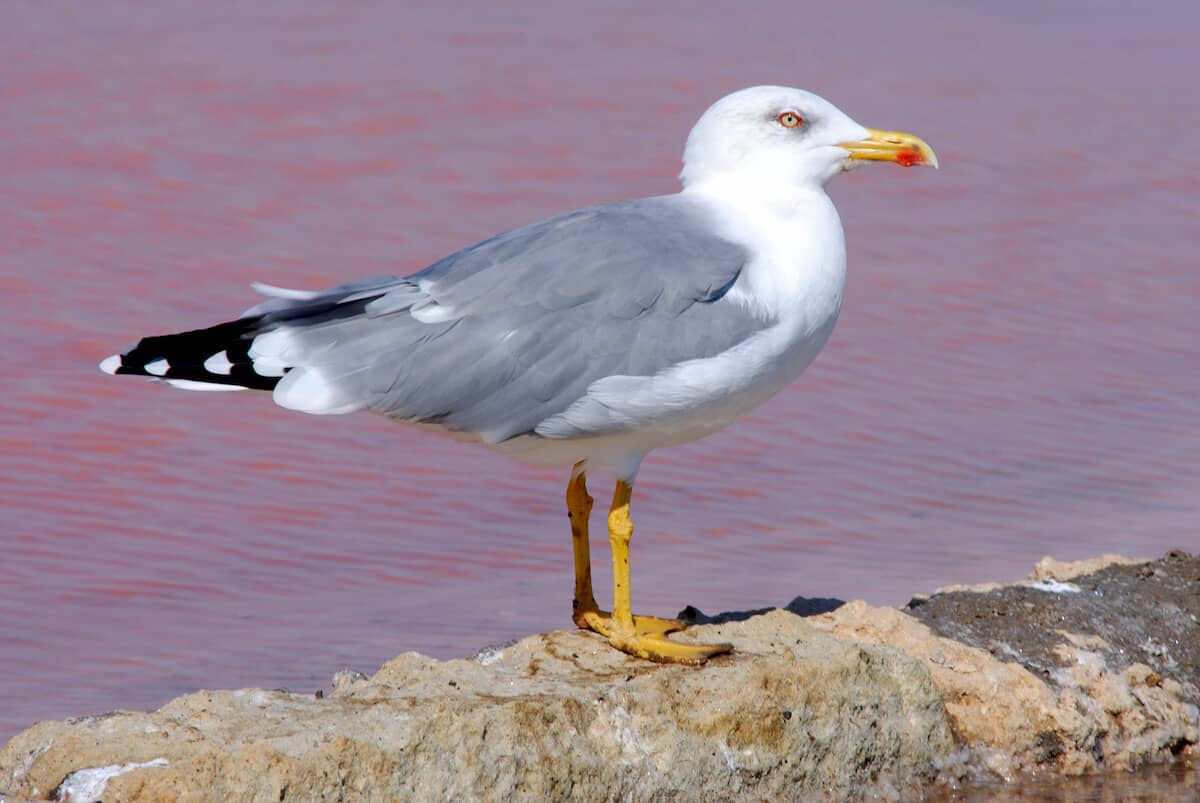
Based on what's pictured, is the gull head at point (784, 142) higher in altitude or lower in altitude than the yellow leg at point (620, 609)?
higher

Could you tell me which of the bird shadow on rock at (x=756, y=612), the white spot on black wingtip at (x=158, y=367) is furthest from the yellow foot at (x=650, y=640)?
the white spot on black wingtip at (x=158, y=367)

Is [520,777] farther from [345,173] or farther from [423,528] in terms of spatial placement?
[345,173]

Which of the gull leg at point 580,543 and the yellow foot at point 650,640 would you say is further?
the gull leg at point 580,543

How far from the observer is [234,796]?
13.8 feet

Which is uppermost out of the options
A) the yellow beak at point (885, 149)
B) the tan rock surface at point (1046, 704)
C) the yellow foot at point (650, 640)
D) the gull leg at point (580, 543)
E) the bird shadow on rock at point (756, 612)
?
the yellow beak at point (885, 149)

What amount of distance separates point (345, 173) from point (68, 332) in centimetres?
303

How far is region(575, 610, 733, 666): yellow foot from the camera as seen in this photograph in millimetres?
5133

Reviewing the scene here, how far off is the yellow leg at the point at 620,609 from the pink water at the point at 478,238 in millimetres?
1078

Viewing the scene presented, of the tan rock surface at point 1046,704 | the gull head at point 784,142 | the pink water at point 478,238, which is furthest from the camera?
the pink water at point 478,238

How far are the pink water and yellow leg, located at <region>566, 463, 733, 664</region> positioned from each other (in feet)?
3.54

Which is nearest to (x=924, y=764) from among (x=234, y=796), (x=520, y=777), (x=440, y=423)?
(x=520, y=777)

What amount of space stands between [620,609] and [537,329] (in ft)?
2.92

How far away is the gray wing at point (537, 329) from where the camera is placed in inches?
199

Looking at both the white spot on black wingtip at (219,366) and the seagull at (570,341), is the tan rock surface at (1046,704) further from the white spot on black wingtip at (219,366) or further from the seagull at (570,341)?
the white spot on black wingtip at (219,366)
